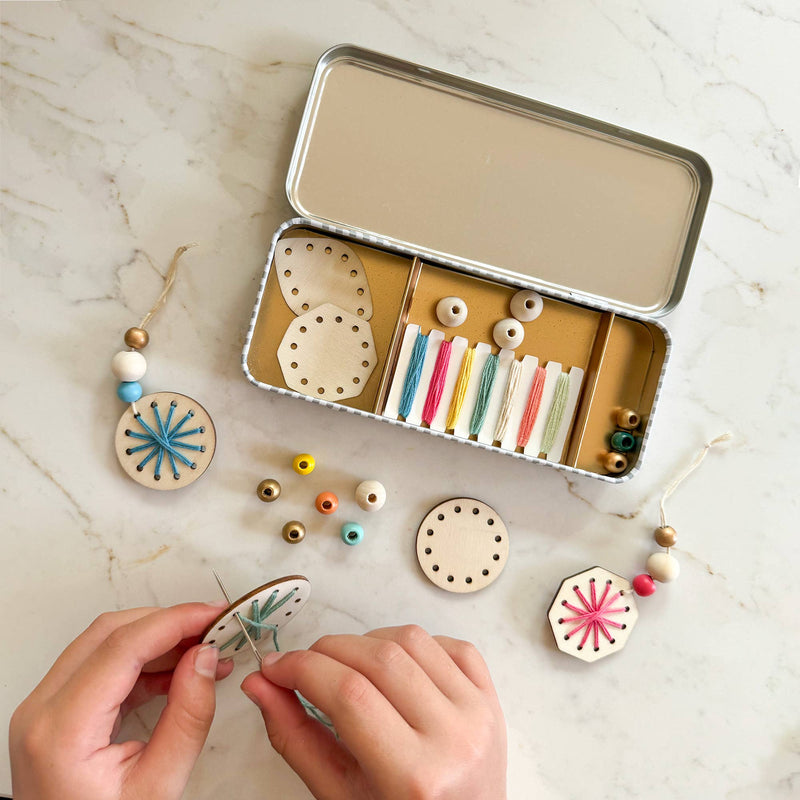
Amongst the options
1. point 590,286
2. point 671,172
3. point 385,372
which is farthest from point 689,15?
point 385,372

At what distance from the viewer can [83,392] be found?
1.27m

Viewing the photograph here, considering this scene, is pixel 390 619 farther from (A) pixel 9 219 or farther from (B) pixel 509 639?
(A) pixel 9 219

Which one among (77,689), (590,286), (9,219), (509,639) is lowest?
(77,689)

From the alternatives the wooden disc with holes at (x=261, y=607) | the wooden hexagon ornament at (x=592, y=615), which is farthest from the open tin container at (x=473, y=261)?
the wooden disc with holes at (x=261, y=607)

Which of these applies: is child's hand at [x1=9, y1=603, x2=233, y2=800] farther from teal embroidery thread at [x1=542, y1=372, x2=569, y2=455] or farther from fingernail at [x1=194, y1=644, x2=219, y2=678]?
teal embroidery thread at [x1=542, y1=372, x2=569, y2=455]

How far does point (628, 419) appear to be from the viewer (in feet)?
4.13

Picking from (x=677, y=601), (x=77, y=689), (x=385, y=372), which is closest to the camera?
(x=77, y=689)

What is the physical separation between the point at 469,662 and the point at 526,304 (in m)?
0.65

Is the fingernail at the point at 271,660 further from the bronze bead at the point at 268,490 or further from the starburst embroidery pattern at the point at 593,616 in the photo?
the starburst embroidery pattern at the point at 593,616

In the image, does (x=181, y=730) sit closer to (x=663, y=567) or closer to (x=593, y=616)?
(x=593, y=616)

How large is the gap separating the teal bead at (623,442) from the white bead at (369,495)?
1.51 feet

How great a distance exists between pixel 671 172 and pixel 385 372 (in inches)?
27.3

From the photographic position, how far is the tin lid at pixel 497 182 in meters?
1.25

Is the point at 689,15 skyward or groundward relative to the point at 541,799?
skyward
